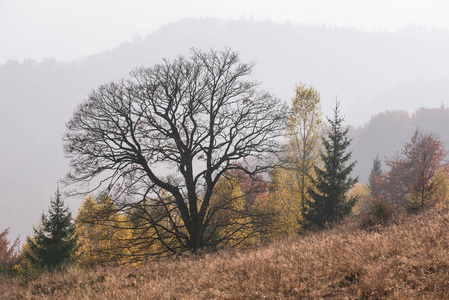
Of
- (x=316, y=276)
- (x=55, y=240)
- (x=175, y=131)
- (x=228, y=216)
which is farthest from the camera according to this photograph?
(x=55, y=240)

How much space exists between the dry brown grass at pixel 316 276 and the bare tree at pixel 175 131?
4.26 meters

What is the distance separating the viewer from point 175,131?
1368cm

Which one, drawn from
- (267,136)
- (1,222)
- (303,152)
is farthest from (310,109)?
(1,222)

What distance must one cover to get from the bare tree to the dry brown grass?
4.26m

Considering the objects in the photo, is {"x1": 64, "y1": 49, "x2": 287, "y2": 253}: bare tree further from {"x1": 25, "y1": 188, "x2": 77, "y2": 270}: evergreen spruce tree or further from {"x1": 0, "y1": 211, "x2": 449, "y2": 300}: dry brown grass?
{"x1": 25, "y1": 188, "x2": 77, "y2": 270}: evergreen spruce tree

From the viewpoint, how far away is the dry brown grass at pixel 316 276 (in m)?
5.30

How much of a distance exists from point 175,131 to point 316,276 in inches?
360

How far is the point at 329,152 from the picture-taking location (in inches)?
835

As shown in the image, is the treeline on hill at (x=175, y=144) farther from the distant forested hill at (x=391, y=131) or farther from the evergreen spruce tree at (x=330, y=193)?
the distant forested hill at (x=391, y=131)

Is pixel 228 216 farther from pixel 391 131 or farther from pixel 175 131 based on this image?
pixel 391 131

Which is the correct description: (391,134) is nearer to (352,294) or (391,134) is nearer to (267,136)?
(267,136)

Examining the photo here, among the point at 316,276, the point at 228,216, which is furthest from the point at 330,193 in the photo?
the point at 316,276

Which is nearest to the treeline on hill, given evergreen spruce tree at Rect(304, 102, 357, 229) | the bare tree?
the bare tree

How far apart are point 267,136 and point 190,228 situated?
211 inches
